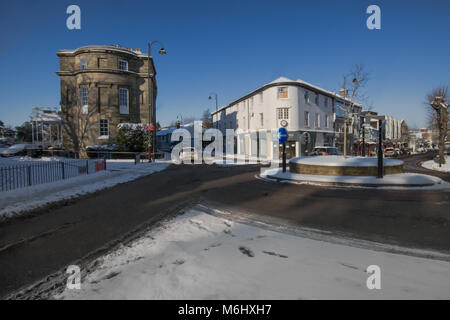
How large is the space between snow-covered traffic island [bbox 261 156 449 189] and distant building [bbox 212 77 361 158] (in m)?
17.0

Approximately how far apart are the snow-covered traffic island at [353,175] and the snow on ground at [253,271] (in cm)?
752

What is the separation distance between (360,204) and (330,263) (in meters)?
4.61

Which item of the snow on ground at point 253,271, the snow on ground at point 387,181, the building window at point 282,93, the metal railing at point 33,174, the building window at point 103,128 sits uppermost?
the building window at point 282,93

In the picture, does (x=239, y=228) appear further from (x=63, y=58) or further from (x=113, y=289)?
(x=63, y=58)

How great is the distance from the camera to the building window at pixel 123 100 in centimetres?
2988

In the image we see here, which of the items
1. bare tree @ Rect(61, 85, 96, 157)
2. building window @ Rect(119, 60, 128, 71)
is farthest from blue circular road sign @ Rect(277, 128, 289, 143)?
building window @ Rect(119, 60, 128, 71)

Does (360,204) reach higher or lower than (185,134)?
lower

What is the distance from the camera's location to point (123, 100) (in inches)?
1183

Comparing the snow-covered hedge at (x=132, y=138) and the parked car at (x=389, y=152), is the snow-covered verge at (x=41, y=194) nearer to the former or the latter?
the snow-covered hedge at (x=132, y=138)

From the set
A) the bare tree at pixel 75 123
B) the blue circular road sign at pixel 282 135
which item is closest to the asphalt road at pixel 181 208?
the blue circular road sign at pixel 282 135

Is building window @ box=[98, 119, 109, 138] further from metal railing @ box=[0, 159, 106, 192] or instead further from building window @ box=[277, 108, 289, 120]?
building window @ box=[277, 108, 289, 120]

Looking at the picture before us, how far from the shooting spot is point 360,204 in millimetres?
7090

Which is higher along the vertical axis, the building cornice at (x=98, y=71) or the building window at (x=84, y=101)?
the building cornice at (x=98, y=71)

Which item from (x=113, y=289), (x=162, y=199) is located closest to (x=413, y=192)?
(x=162, y=199)
